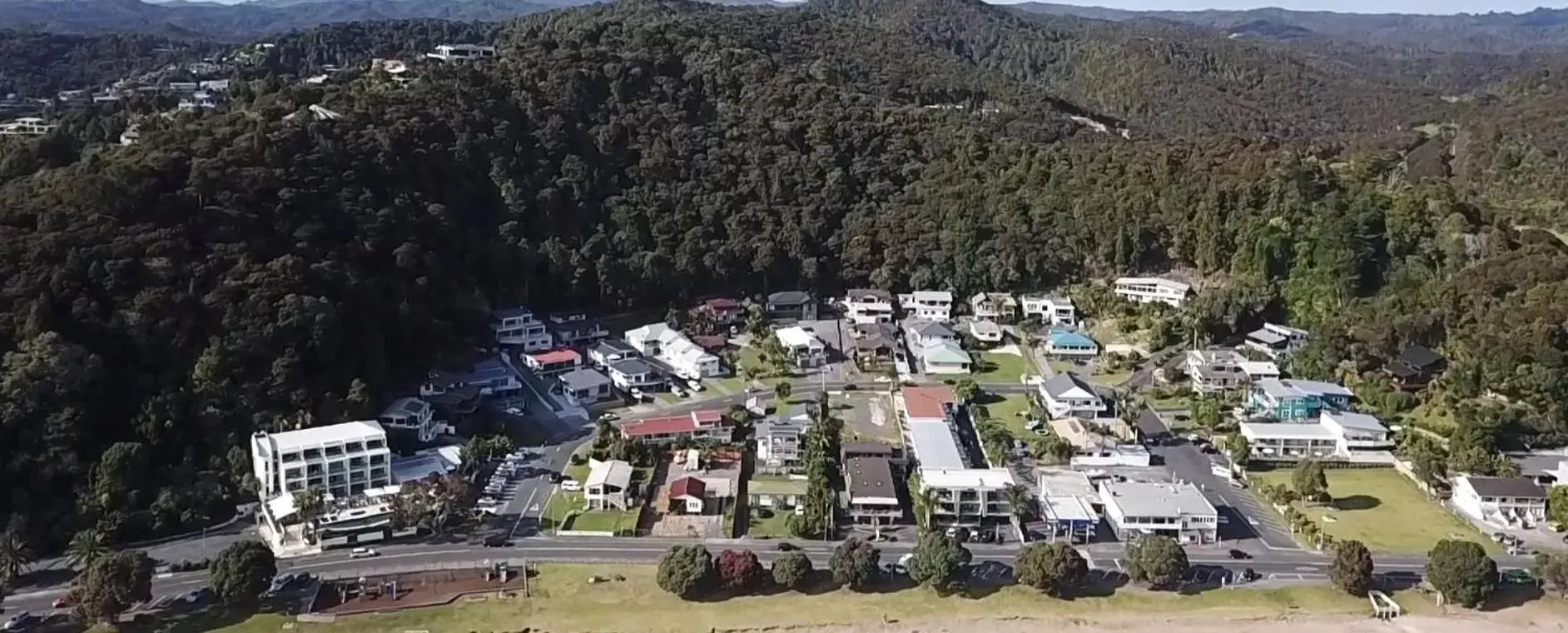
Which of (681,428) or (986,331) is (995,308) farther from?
(681,428)

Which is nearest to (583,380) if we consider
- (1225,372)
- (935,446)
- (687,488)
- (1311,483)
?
(687,488)

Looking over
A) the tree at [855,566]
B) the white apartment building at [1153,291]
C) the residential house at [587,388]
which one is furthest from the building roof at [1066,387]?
the residential house at [587,388]

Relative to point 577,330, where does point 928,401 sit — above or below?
above

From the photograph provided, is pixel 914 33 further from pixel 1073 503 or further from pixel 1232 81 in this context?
pixel 1073 503

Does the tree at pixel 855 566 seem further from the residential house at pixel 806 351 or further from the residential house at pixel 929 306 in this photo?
the residential house at pixel 929 306

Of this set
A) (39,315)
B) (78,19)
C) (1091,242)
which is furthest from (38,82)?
(78,19)

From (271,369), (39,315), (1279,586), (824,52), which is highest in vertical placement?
(824,52)
